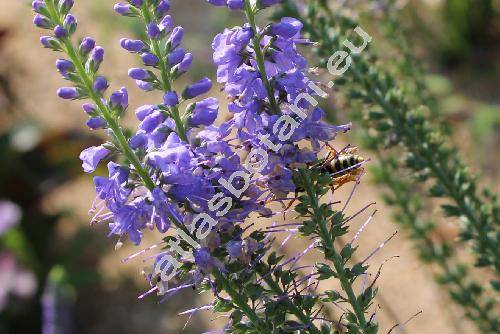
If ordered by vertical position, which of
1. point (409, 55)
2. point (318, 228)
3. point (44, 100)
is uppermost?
point (44, 100)

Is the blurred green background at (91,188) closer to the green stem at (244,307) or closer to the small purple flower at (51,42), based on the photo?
the green stem at (244,307)

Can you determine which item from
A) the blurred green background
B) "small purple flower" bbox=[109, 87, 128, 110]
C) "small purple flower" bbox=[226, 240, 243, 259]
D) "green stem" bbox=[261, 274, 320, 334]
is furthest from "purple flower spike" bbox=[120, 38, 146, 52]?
the blurred green background

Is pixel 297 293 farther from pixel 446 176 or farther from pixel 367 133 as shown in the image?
pixel 367 133

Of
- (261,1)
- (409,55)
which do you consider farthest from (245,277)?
(409,55)

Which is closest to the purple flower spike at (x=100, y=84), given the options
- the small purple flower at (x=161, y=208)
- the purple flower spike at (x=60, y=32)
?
the purple flower spike at (x=60, y=32)

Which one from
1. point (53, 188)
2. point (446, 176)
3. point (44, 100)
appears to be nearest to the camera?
point (446, 176)

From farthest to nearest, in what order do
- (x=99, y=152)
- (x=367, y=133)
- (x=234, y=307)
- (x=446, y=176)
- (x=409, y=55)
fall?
1. (x=409, y=55)
2. (x=367, y=133)
3. (x=446, y=176)
4. (x=234, y=307)
5. (x=99, y=152)
